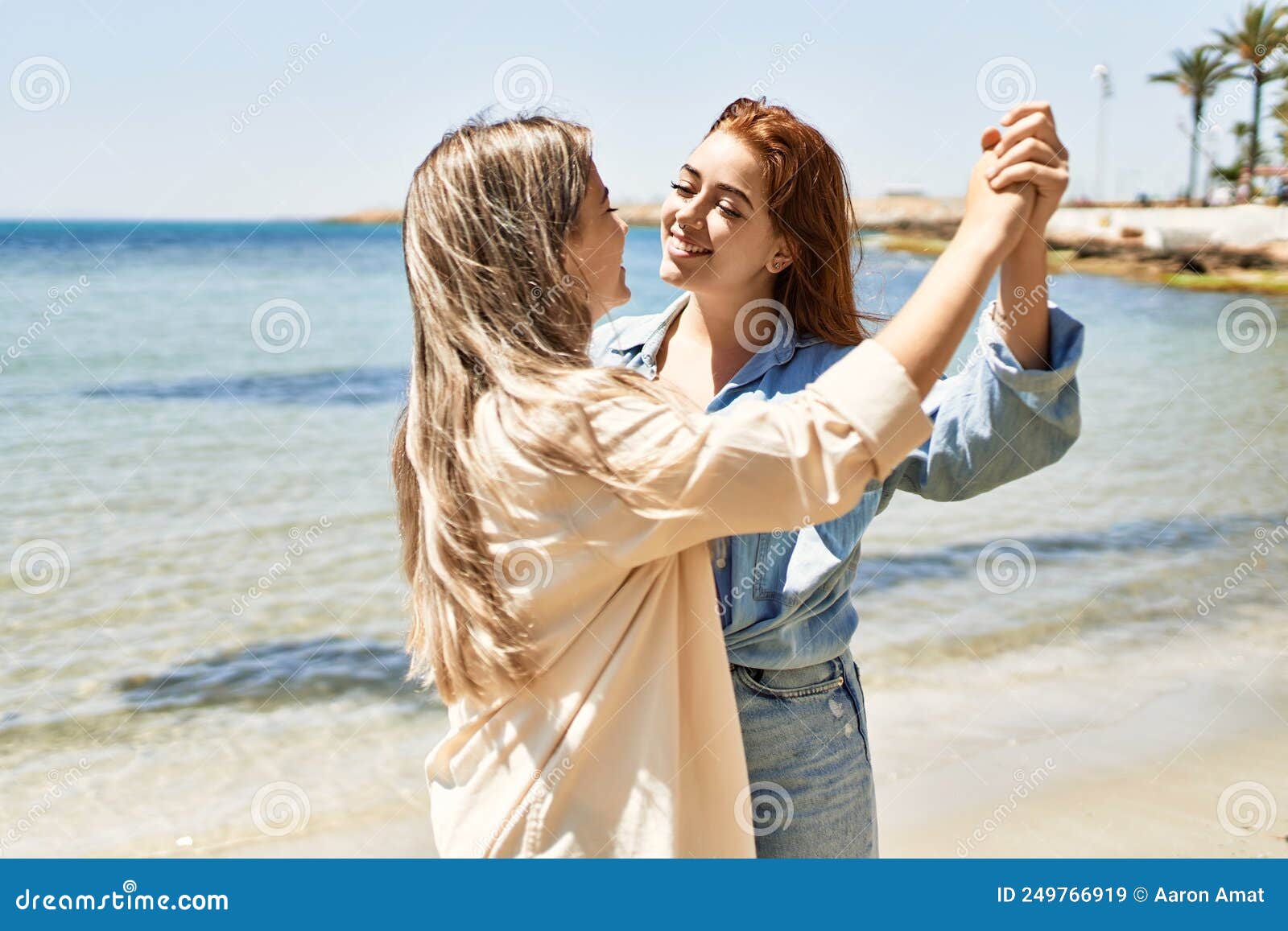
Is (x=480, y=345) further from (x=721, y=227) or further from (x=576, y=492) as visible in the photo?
(x=721, y=227)

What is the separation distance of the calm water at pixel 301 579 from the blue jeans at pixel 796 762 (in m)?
1.19

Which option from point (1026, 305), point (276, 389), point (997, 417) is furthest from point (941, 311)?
point (276, 389)

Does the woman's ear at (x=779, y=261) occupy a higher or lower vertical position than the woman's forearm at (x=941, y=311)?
lower

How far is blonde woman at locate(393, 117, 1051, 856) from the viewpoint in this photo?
165 centimetres

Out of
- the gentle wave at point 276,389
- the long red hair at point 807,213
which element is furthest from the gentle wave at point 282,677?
the gentle wave at point 276,389

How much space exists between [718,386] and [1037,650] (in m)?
4.96

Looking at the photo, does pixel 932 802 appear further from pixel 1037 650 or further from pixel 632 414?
pixel 632 414

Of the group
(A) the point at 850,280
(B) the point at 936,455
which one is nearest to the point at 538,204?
(B) the point at 936,455

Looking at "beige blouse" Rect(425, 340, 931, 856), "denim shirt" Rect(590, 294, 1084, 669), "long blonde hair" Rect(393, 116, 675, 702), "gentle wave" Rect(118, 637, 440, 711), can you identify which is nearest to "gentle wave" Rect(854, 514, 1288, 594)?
"gentle wave" Rect(118, 637, 440, 711)

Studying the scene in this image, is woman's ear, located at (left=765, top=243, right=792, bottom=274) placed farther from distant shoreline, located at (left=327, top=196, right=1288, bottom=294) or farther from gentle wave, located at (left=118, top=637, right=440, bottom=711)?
distant shoreline, located at (left=327, top=196, right=1288, bottom=294)

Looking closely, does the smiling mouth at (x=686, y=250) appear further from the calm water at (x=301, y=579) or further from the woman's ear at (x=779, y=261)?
the calm water at (x=301, y=579)

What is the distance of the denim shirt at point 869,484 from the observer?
1839mm

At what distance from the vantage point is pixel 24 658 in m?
6.74

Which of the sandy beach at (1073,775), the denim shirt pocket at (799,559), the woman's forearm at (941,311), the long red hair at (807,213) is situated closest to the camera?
the woman's forearm at (941,311)
